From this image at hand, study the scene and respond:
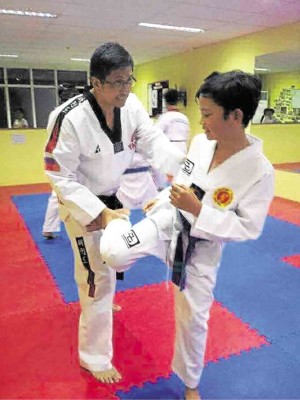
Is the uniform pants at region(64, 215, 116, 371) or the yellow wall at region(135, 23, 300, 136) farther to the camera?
the yellow wall at region(135, 23, 300, 136)

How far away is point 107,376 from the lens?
180 cm

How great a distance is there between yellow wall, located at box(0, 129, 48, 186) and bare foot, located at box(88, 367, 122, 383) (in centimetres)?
604

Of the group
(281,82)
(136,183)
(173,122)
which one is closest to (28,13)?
(173,122)

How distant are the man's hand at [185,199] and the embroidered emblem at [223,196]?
Result: 98mm

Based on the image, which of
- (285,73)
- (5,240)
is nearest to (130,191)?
(5,240)

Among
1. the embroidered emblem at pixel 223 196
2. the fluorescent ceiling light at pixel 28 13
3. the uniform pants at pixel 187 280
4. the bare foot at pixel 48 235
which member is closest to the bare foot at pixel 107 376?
the uniform pants at pixel 187 280

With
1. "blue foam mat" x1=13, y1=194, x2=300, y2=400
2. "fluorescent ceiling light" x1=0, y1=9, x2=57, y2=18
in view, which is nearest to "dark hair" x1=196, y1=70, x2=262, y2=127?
"blue foam mat" x1=13, y1=194, x2=300, y2=400

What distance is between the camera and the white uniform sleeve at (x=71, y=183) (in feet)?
5.07

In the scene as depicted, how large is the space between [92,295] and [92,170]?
0.58m

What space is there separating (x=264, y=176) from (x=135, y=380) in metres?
1.20

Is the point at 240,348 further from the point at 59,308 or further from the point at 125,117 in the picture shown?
the point at 125,117

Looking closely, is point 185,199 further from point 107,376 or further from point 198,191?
point 107,376

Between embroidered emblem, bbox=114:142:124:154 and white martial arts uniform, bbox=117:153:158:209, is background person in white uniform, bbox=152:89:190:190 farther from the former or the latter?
embroidered emblem, bbox=114:142:124:154

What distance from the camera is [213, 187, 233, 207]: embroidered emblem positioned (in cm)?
136
